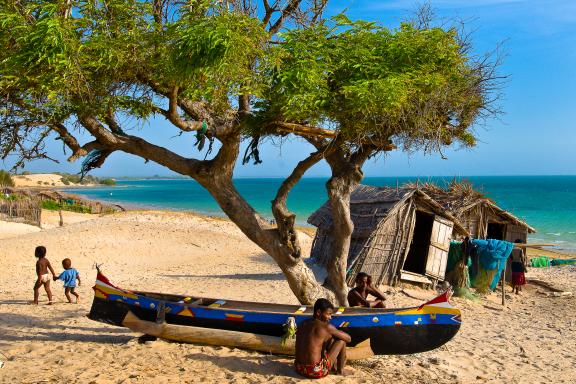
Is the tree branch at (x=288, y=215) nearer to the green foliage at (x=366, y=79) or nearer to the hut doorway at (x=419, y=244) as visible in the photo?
the green foliage at (x=366, y=79)

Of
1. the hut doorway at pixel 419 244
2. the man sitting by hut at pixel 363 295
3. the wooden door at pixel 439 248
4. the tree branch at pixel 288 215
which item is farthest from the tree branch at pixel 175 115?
the hut doorway at pixel 419 244

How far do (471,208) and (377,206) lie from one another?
3972 mm

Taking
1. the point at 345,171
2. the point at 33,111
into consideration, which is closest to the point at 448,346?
the point at 345,171

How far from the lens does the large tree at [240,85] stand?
→ 5531 mm

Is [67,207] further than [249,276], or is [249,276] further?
[67,207]

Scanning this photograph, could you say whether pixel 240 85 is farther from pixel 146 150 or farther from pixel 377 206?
pixel 377 206

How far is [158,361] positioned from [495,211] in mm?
13141

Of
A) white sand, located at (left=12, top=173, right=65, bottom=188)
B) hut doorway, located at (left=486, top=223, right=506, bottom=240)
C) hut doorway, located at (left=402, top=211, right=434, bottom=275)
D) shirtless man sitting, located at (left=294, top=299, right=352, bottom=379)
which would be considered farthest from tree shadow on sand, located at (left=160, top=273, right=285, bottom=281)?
white sand, located at (left=12, top=173, right=65, bottom=188)

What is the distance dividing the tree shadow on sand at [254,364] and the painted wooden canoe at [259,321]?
5.5 inches

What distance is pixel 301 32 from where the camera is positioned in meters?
6.41

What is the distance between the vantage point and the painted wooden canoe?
6.74 meters

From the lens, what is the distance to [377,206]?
563 inches

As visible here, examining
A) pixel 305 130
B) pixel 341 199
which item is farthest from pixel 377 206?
pixel 305 130

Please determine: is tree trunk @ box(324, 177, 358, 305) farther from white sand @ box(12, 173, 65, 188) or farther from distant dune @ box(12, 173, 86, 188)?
white sand @ box(12, 173, 65, 188)
